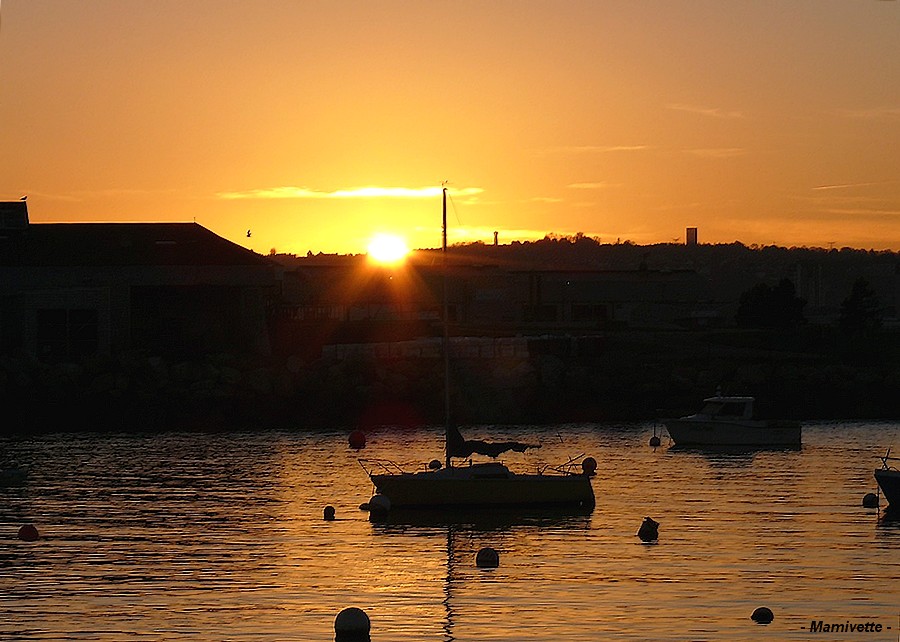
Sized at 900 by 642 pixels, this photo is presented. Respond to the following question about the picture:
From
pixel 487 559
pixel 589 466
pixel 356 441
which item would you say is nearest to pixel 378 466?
pixel 589 466

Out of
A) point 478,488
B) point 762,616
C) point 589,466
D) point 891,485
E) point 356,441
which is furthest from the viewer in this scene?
point 356,441

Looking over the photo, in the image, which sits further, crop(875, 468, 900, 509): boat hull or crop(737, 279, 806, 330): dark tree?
crop(737, 279, 806, 330): dark tree

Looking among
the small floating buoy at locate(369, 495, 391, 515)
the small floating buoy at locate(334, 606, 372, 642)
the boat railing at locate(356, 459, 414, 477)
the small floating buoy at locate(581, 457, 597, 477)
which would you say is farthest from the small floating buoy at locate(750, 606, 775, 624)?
the small floating buoy at locate(581, 457, 597, 477)

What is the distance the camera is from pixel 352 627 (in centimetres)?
2941

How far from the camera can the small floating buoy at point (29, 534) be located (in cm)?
4244

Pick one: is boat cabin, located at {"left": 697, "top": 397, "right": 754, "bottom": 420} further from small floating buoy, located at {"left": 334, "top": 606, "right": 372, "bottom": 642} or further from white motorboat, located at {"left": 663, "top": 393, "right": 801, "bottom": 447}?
small floating buoy, located at {"left": 334, "top": 606, "right": 372, "bottom": 642}

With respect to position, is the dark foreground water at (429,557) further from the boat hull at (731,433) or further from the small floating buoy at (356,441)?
the boat hull at (731,433)

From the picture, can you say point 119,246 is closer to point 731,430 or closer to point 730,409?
point 730,409

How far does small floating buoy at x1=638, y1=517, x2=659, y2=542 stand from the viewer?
41.9 m

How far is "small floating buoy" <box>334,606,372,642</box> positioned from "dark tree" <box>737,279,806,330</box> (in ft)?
308

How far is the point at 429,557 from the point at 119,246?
55.3 m

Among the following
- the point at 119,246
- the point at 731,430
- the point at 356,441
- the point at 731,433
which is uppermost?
the point at 119,246

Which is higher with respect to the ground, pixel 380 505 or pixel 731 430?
pixel 731 430

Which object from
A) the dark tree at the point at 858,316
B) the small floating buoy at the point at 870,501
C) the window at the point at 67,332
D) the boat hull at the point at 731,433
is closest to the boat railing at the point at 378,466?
the boat hull at the point at 731,433
